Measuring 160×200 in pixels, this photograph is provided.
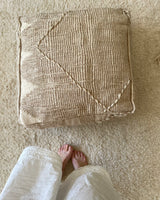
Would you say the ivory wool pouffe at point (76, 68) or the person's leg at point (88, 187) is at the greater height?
the ivory wool pouffe at point (76, 68)

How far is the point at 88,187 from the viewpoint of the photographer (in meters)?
0.65

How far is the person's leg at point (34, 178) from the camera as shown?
65cm

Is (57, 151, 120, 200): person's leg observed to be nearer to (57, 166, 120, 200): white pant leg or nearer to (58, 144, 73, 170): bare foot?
(57, 166, 120, 200): white pant leg

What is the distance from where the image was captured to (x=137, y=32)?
3.33 ft

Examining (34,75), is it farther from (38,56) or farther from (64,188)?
(64,188)

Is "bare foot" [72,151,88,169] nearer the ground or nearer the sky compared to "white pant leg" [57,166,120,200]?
nearer the ground

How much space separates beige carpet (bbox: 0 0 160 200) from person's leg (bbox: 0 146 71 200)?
0.87 feet

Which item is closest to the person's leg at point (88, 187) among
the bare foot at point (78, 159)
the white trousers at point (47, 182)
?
the white trousers at point (47, 182)

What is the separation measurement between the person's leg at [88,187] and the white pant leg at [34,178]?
0.18 feet

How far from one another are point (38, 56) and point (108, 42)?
249 mm

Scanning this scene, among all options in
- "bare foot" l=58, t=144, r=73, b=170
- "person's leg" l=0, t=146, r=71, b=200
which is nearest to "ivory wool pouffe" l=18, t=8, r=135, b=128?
"person's leg" l=0, t=146, r=71, b=200

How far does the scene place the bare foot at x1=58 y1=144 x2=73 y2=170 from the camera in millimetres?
946

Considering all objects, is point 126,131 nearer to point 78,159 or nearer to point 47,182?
point 78,159

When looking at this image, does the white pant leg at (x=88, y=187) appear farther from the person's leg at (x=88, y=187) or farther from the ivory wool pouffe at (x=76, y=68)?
the ivory wool pouffe at (x=76, y=68)
